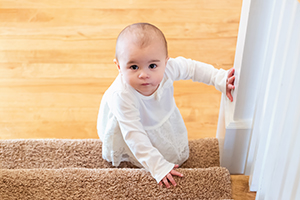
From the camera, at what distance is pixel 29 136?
1771 mm

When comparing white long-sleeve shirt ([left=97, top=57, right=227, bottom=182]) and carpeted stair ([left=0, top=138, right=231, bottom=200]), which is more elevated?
white long-sleeve shirt ([left=97, top=57, right=227, bottom=182])

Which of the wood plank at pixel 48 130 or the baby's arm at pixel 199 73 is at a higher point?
the baby's arm at pixel 199 73

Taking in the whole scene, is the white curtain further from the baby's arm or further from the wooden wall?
the wooden wall

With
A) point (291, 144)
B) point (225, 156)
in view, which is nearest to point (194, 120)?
point (225, 156)

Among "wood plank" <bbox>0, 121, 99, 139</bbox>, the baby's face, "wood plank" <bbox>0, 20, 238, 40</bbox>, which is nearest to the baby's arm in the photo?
the baby's face

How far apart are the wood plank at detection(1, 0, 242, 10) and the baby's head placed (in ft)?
4.16

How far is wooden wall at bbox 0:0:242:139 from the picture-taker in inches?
72.0

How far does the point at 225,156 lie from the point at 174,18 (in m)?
1.17

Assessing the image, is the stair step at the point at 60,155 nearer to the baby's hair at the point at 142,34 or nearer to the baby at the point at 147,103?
the baby at the point at 147,103

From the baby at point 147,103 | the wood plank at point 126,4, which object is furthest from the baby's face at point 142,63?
the wood plank at point 126,4

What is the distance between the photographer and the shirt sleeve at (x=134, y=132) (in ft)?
3.78

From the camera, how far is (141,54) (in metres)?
1.06

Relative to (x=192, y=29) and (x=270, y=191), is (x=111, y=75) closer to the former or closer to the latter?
(x=192, y=29)

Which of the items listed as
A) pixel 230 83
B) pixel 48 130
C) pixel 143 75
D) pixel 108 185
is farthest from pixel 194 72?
pixel 48 130
